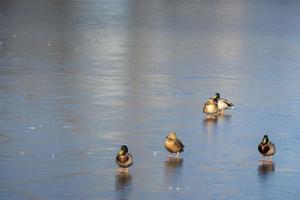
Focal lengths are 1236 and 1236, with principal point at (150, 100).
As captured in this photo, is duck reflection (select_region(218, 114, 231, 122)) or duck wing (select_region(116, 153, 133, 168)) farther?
duck reflection (select_region(218, 114, 231, 122))

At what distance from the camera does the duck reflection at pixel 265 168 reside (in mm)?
12750

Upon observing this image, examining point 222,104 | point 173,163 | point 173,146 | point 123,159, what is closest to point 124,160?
point 123,159

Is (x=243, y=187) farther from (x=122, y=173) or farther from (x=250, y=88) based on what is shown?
(x=250, y=88)

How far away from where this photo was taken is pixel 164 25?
95.5 feet

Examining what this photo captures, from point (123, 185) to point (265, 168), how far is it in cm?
183

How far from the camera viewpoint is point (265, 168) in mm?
12992

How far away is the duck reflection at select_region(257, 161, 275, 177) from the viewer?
12750mm

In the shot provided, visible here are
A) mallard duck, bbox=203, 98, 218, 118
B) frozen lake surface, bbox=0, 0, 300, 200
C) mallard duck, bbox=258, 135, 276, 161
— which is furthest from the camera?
mallard duck, bbox=203, 98, 218, 118

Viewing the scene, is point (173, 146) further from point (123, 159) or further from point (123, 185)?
point (123, 185)

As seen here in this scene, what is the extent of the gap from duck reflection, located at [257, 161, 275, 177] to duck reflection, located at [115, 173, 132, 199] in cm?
143

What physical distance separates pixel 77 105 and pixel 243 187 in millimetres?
4872

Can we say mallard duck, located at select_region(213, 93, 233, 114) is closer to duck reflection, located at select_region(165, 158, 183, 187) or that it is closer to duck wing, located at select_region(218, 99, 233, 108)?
duck wing, located at select_region(218, 99, 233, 108)

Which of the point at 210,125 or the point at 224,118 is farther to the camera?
the point at 224,118

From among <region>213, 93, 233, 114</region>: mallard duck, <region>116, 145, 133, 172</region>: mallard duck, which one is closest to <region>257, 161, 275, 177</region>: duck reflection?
<region>116, 145, 133, 172</region>: mallard duck
